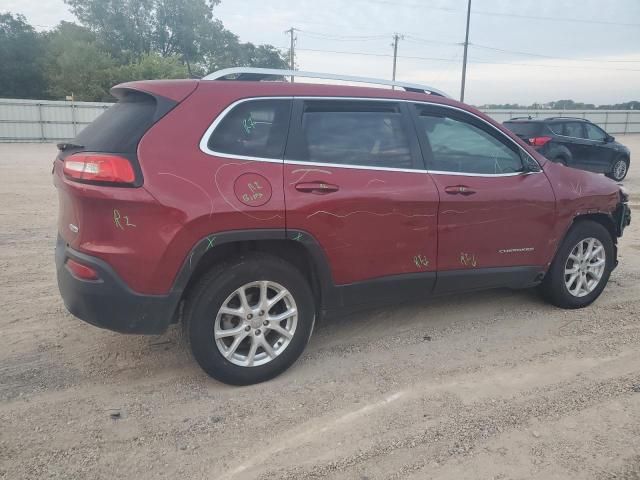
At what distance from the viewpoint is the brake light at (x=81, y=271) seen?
2.84m

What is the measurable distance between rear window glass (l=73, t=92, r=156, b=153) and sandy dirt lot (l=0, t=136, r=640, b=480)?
145cm

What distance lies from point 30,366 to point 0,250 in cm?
310

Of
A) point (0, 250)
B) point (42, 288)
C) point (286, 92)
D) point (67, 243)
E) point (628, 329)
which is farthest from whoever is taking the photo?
point (0, 250)

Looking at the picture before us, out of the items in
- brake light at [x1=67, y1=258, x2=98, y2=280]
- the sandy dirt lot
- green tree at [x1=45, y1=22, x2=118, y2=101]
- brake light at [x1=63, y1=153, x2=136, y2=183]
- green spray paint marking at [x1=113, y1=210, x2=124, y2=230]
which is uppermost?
green tree at [x1=45, y1=22, x2=118, y2=101]

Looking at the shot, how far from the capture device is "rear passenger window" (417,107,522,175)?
372 cm

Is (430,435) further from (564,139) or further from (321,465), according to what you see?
(564,139)

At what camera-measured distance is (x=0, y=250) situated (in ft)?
19.2

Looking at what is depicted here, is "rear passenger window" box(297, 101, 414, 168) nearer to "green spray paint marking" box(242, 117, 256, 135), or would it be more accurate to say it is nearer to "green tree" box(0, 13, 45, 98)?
"green spray paint marking" box(242, 117, 256, 135)

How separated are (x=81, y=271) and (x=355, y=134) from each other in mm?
1873

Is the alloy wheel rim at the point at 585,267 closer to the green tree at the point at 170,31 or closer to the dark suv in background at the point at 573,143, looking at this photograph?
the dark suv in background at the point at 573,143

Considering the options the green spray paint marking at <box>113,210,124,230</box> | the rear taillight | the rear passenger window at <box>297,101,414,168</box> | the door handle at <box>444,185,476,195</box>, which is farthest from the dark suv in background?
the green spray paint marking at <box>113,210,124,230</box>

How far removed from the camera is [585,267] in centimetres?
452

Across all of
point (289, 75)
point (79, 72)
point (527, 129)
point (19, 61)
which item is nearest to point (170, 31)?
point (19, 61)

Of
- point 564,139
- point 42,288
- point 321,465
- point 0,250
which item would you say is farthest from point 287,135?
point 564,139
